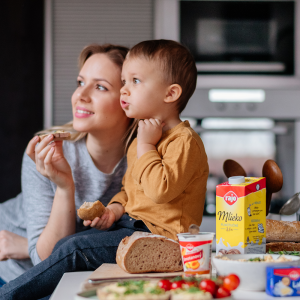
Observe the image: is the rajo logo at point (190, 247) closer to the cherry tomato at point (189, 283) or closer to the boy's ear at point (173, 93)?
the cherry tomato at point (189, 283)

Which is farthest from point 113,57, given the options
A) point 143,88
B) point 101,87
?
point 143,88

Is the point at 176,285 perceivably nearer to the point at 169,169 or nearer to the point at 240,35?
the point at 169,169

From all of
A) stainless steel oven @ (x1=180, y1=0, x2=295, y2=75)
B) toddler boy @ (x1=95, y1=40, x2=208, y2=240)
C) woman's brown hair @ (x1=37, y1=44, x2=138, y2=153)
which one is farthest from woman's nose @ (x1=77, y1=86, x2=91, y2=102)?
stainless steel oven @ (x1=180, y1=0, x2=295, y2=75)

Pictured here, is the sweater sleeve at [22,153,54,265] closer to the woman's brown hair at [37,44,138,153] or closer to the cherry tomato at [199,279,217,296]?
the woman's brown hair at [37,44,138,153]

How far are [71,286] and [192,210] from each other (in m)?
0.42

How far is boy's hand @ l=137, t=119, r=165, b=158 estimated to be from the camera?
110 cm

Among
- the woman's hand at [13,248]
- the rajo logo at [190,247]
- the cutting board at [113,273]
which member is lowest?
the woman's hand at [13,248]

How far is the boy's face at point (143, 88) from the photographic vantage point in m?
1.17

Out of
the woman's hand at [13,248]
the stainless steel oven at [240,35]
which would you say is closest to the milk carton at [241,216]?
the woman's hand at [13,248]

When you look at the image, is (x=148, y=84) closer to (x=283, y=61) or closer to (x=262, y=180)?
(x=262, y=180)

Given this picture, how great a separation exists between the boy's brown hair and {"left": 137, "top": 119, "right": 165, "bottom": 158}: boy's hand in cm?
13

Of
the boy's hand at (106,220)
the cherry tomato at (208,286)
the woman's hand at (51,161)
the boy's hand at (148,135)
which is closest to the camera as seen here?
the cherry tomato at (208,286)

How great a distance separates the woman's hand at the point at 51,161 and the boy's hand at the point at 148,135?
0.36m

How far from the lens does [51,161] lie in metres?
1.37
